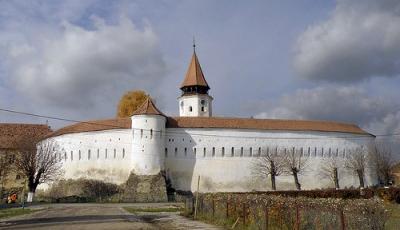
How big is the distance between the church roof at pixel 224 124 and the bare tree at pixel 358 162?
261 centimetres

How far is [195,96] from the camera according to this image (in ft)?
214

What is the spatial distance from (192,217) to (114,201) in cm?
2298

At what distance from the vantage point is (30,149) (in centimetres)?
5234

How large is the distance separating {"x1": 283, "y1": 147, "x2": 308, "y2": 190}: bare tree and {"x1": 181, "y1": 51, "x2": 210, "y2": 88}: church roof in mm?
18826

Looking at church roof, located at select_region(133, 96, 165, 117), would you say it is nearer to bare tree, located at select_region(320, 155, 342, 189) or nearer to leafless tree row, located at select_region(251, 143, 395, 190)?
leafless tree row, located at select_region(251, 143, 395, 190)

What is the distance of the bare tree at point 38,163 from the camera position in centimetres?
4384

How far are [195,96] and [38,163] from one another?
25.9 meters

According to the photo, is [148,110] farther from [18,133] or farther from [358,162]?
[358,162]

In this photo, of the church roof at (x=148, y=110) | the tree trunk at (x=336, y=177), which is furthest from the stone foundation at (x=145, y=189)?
the tree trunk at (x=336, y=177)

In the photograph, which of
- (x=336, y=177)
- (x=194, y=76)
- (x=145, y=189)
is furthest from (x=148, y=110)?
(x=336, y=177)

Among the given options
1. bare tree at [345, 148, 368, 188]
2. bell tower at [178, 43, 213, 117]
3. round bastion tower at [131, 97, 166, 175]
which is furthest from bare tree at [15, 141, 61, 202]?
bare tree at [345, 148, 368, 188]

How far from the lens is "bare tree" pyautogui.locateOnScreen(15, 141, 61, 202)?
4384cm

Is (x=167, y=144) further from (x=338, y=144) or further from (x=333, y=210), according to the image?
(x=333, y=210)

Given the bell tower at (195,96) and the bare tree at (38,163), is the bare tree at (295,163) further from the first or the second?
the bare tree at (38,163)
